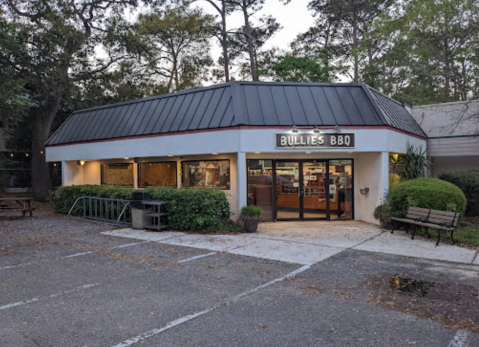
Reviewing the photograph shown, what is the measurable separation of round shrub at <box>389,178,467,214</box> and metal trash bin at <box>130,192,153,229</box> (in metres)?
Answer: 7.51

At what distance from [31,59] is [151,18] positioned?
11246 millimetres

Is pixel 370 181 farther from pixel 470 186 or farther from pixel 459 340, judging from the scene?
pixel 459 340

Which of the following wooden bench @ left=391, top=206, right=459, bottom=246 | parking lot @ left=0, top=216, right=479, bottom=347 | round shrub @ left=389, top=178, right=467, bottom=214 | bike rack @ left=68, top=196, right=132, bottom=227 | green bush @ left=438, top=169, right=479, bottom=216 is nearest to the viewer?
parking lot @ left=0, top=216, right=479, bottom=347

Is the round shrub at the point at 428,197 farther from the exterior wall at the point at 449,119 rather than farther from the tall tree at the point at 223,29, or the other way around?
the tall tree at the point at 223,29

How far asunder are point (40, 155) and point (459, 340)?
23847 mm

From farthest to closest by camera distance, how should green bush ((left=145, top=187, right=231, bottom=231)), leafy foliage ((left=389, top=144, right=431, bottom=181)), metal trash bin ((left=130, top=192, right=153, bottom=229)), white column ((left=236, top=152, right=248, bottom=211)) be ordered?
1. leafy foliage ((left=389, top=144, right=431, bottom=181))
2. white column ((left=236, top=152, right=248, bottom=211))
3. metal trash bin ((left=130, top=192, right=153, bottom=229))
4. green bush ((left=145, top=187, right=231, bottom=231))

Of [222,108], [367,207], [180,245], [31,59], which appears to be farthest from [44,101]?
[367,207]

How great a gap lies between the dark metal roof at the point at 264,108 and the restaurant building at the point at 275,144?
35 millimetres

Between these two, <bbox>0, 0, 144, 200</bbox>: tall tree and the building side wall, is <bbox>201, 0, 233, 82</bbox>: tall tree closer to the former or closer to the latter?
<bbox>0, 0, 144, 200</bbox>: tall tree

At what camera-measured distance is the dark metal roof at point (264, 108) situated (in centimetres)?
→ 1166

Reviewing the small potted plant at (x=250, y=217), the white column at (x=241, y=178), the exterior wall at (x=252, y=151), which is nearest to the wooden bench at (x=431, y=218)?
the exterior wall at (x=252, y=151)

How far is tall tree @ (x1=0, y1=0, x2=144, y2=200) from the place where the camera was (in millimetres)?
18516

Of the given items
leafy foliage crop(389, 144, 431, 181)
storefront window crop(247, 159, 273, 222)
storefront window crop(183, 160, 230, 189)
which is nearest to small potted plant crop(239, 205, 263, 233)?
storefront window crop(247, 159, 273, 222)

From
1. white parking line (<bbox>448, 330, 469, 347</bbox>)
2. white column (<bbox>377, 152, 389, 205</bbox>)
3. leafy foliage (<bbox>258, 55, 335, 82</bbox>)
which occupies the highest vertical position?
leafy foliage (<bbox>258, 55, 335, 82</bbox>)
